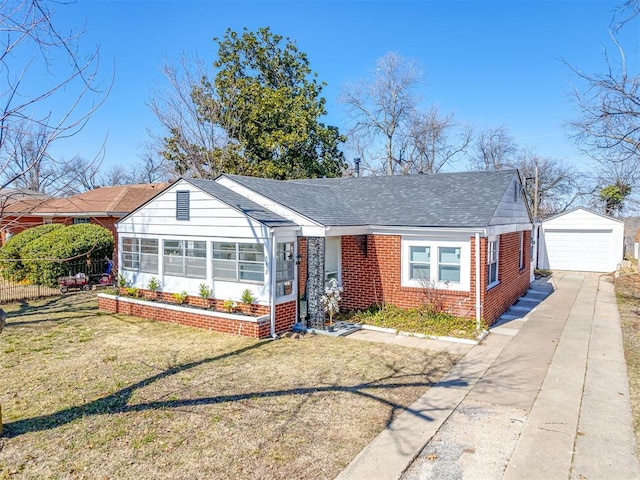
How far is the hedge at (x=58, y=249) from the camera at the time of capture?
16438 mm

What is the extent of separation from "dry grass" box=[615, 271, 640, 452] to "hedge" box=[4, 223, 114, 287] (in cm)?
1646

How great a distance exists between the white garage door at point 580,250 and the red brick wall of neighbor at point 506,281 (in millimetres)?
8917

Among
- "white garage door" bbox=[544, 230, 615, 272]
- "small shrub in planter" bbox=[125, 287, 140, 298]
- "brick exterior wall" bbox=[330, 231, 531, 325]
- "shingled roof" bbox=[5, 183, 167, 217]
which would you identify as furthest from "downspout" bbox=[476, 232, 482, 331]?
"shingled roof" bbox=[5, 183, 167, 217]

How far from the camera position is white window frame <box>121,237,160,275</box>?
12.8m

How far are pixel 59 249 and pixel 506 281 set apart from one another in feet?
52.0

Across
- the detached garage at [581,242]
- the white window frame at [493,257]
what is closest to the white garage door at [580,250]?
the detached garage at [581,242]

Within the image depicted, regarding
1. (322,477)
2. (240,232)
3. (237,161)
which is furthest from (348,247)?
(237,161)

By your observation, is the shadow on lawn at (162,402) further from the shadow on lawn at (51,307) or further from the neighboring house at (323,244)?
the shadow on lawn at (51,307)

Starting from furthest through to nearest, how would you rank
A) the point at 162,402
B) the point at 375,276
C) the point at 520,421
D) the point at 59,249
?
the point at 59,249, the point at 375,276, the point at 162,402, the point at 520,421

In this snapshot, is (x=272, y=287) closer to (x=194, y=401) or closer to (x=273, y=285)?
(x=273, y=285)

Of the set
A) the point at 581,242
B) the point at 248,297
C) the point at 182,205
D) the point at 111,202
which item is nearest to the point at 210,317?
the point at 248,297

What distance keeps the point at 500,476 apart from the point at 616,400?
125 inches

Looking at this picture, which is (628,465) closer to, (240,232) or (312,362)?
(312,362)

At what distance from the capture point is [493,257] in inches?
468
